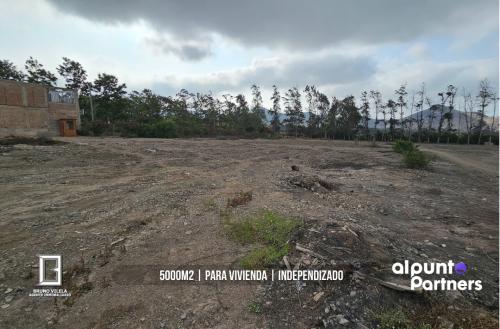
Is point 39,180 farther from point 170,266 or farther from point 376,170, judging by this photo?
point 376,170

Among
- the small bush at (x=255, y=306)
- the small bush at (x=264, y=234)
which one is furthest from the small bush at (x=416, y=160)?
the small bush at (x=255, y=306)

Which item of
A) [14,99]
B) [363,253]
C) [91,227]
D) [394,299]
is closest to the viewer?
[394,299]

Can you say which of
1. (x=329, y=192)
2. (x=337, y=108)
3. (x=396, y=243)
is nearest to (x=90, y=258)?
(x=396, y=243)

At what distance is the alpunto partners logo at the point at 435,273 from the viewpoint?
3.43 m

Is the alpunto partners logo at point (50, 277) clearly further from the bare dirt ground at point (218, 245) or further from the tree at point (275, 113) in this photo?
the tree at point (275, 113)

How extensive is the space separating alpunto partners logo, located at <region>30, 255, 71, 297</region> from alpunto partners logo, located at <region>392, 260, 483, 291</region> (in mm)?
4254

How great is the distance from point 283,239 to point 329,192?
4.05 m

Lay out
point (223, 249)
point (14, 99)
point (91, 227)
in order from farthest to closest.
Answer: point (14, 99) → point (91, 227) → point (223, 249)

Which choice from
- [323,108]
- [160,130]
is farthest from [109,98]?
[323,108]

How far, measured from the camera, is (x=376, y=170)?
484 inches

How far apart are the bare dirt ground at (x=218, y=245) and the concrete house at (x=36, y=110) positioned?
17.8 metres

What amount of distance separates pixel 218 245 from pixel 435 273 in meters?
3.17

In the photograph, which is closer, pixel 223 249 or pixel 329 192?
pixel 223 249

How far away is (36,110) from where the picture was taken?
24.2 meters
